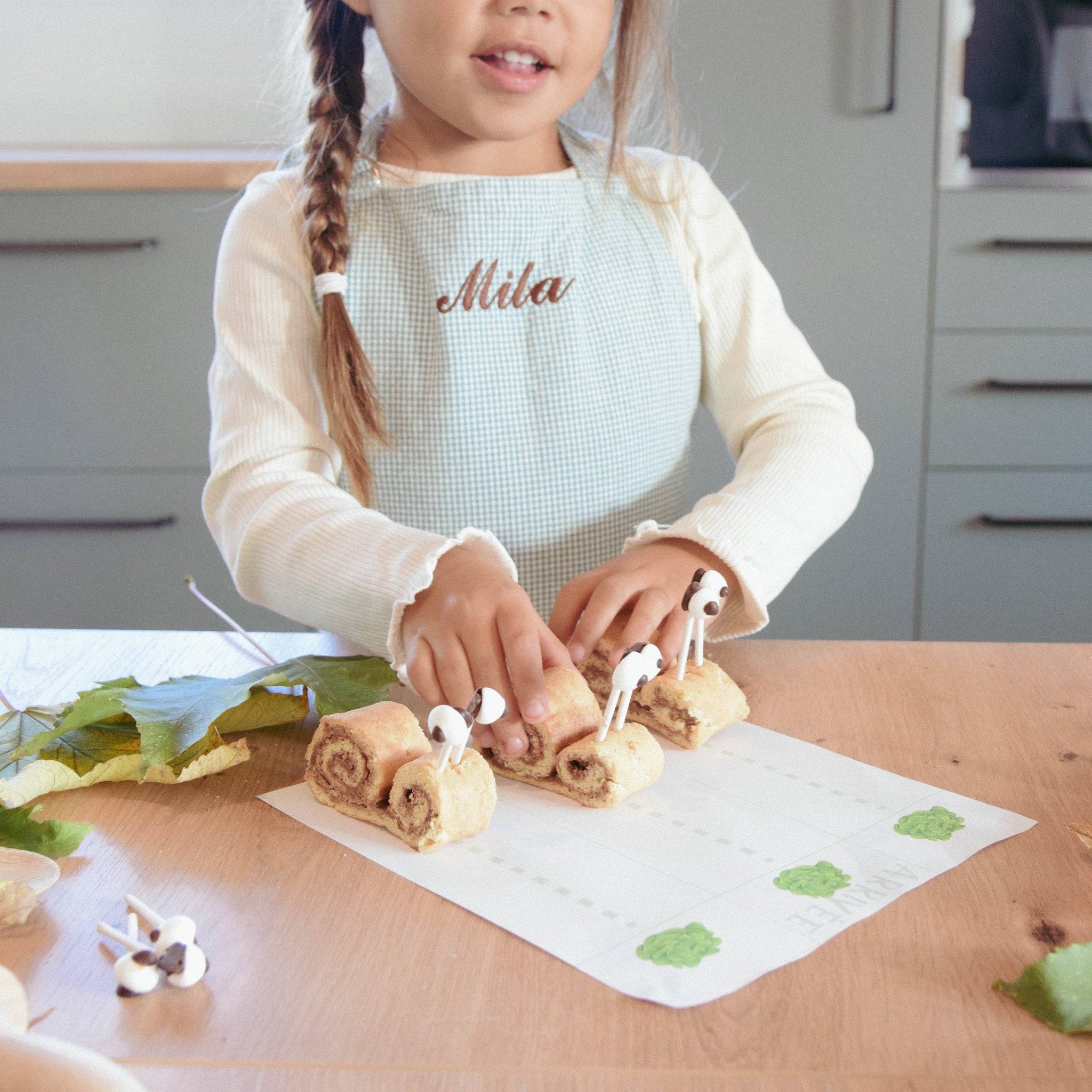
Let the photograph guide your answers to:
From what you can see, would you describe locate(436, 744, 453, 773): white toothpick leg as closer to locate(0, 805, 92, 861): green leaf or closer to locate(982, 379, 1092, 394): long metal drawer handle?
locate(0, 805, 92, 861): green leaf

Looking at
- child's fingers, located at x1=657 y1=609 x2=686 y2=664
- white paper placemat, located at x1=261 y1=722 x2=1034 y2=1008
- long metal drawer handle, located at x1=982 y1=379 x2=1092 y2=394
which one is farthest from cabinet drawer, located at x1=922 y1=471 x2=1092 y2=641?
white paper placemat, located at x1=261 y1=722 x2=1034 y2=1008

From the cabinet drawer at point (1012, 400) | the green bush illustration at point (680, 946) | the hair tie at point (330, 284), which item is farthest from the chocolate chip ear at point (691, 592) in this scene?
the cabinet drawer at point (1012, 400)

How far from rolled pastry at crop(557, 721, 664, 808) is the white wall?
1.79 meters

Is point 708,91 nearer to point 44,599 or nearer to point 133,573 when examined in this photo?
point 133,573

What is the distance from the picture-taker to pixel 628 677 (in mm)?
571

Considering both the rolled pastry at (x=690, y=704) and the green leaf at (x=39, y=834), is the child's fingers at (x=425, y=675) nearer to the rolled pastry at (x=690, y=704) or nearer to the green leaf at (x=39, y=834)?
the rolled pastry at (x=690, y=704)

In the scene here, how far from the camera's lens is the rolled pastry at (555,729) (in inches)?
23.2

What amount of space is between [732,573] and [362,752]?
32 cm

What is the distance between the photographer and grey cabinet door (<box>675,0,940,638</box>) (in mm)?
1725

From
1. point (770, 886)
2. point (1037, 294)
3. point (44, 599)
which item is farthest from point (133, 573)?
point (770, 886)

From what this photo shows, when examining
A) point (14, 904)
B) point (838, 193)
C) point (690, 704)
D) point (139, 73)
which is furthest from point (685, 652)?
point (139, 73)

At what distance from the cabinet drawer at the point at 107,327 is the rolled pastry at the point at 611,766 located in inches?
54.0

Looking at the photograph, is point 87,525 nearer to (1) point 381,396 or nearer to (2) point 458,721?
(1) point 381,396

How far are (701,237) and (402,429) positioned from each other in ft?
1.09
